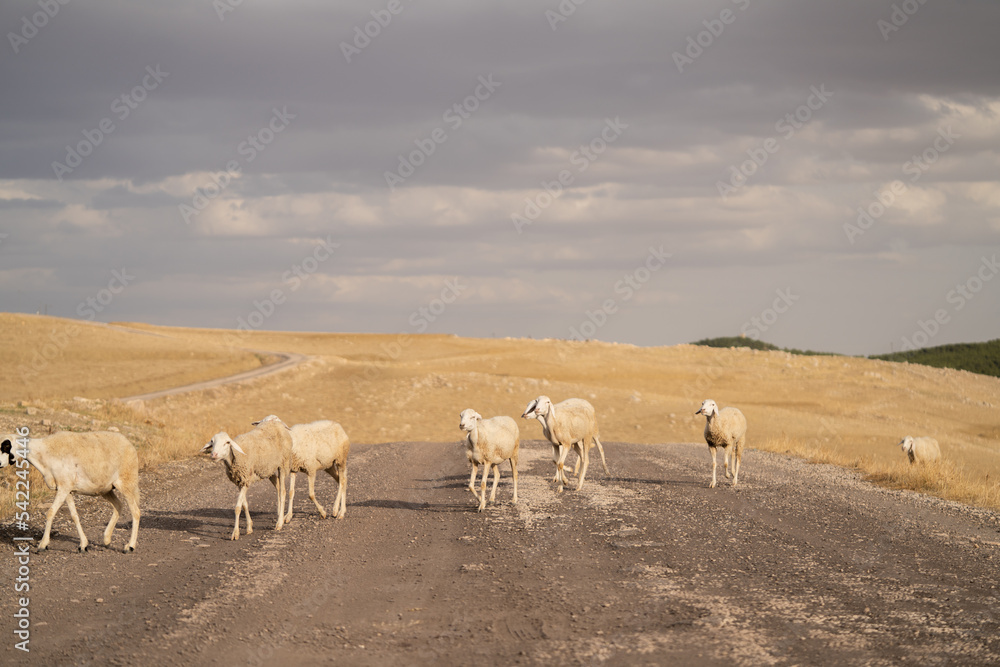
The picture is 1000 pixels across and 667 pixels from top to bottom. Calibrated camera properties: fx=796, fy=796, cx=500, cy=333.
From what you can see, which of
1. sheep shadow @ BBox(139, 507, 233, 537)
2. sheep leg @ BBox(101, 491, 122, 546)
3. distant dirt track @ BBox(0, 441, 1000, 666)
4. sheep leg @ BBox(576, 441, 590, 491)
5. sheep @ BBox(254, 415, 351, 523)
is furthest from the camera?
sheep leg @ BBox(576, 441, 590, 491)

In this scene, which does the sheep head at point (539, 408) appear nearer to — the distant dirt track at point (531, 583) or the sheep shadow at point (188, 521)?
the distant dirt track at point (531, 583)

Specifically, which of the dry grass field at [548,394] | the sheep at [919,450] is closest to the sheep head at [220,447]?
the dry grass field at [548,394]

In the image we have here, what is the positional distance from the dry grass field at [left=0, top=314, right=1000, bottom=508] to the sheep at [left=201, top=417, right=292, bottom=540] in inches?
323

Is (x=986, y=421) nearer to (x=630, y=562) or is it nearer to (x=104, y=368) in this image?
(x=630, y=562)

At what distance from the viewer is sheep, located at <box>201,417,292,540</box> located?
38.6ft

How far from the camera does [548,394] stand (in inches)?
1702

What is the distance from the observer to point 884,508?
14727 millimetres

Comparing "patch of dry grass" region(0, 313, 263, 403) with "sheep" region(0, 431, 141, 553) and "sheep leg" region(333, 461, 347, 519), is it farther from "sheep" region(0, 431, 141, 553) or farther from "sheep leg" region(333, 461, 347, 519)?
"sheep" region(0, 431, 141, 553)

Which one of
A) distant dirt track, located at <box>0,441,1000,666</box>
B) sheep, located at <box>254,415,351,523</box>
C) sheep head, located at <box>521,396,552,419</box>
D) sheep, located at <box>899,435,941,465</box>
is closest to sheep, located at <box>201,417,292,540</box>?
sheep, located at <box>254,415,351,523</box>

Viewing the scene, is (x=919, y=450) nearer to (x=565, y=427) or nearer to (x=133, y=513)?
(x=565, y=427)

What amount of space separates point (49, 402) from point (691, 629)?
25.3 meters

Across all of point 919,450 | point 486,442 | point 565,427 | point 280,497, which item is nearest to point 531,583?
point 486,442

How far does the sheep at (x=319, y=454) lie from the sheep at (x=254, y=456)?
216 millimetres

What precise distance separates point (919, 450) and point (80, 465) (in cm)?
2354
